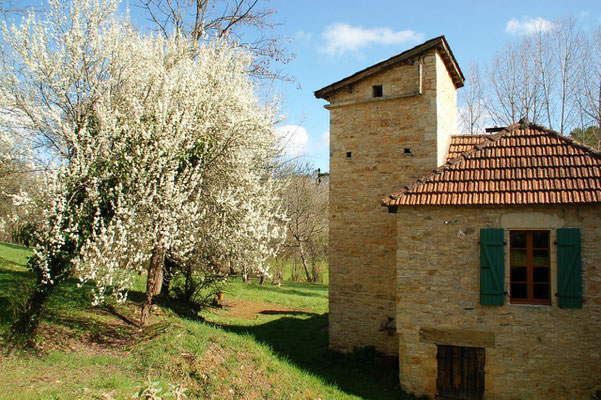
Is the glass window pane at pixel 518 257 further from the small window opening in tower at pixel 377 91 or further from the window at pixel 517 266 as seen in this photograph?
the small window opening in tower at pixel 377 91

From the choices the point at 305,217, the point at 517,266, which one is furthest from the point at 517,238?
the point at 305,217

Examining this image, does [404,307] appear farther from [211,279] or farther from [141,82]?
[141,82]

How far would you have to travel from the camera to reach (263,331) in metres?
11.8

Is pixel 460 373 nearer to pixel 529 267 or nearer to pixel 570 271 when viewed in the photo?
pixel 529 267

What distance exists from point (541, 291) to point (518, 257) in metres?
0.76

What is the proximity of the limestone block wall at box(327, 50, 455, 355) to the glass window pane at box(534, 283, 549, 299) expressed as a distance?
306 centimetres

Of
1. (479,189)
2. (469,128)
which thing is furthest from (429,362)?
(469,128)

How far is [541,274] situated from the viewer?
308 inches

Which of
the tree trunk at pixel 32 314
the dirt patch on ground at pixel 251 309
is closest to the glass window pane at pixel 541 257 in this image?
the dirt patch on ground at pixel 251 309

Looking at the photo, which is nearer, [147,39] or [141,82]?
[141,82]

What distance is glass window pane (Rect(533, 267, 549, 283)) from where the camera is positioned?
7.79 metres

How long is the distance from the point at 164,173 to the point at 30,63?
3.39 meters

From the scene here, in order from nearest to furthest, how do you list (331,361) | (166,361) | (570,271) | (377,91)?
(166,361) < (570,271) < (331,361) < (377,91)

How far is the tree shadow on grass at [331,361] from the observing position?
846cm
